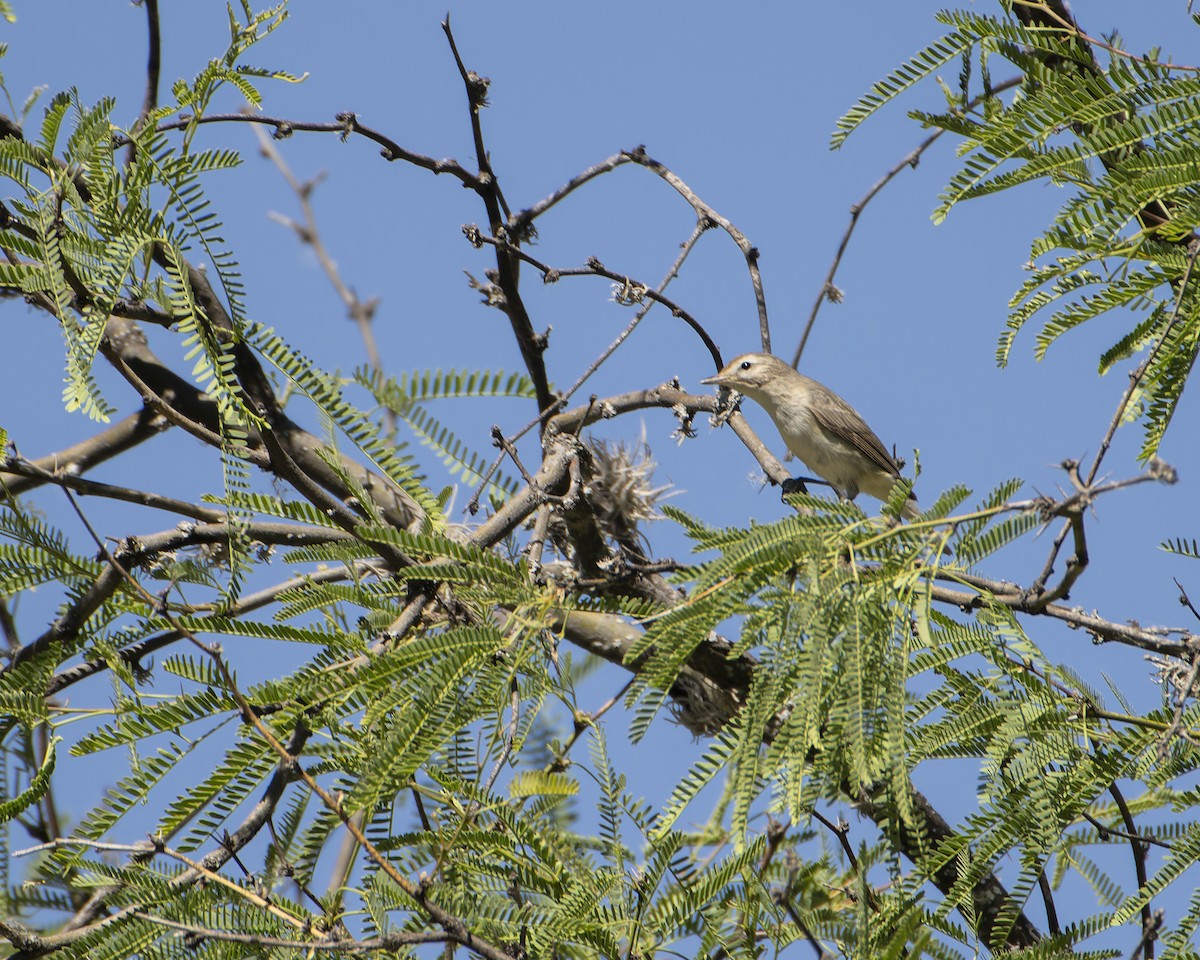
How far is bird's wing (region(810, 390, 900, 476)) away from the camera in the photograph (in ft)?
22.6

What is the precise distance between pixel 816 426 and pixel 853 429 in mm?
261

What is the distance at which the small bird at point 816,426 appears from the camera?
21.9 feet

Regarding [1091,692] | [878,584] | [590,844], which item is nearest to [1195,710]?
[1091,692]

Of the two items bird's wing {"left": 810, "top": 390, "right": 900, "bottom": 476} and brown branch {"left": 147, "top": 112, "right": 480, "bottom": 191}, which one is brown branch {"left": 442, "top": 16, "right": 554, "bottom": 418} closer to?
brown branch {"left": 147, "top": 112, "right": 480, "bottom": 191}

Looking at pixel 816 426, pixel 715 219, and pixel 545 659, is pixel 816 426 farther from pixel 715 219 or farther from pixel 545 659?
pixel 545 659

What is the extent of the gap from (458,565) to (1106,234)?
1789mm

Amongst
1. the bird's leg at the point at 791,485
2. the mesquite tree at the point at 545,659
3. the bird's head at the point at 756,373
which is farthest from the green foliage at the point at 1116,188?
the bird's head at the point at 756,373

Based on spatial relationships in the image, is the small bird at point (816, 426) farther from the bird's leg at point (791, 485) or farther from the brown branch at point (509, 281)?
the brown branch at point (509, 281)

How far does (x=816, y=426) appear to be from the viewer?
22.6ft

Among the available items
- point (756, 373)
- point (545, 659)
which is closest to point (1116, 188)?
point (545, 659)

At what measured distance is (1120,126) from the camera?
284 centimetres

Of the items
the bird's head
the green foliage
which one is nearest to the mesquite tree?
the green foliage

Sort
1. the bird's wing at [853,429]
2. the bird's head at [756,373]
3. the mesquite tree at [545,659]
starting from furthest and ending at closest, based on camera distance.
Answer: the bird's wing at [853,429] → the bird's head at [756,373] → the mesquite tree at [545,659]


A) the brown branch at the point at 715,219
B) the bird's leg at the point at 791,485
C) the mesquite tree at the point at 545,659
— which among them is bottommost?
the mesquite tree at the point at 545,659
